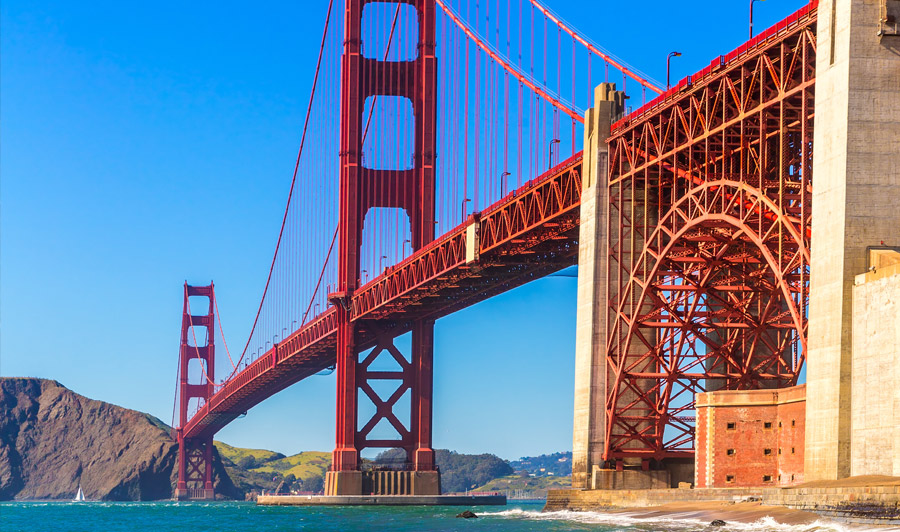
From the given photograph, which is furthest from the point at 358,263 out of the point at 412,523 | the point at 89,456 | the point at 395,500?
the point at 89,456

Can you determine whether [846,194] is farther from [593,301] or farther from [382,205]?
[382,205]

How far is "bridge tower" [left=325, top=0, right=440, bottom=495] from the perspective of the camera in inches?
3573

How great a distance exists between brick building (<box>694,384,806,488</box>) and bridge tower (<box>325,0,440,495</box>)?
42260 millimetres

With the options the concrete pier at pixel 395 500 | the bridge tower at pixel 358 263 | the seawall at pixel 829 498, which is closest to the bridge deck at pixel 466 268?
the bridge tower at pixel 358 263

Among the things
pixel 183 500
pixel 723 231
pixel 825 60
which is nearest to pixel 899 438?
pixel 825 60

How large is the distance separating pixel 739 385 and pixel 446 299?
33.2 meters

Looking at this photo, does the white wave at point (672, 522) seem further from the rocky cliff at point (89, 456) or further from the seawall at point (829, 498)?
the rocky cliff at point (89, 456)

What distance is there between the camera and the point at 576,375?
194ft

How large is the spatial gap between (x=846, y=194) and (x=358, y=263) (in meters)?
57.0

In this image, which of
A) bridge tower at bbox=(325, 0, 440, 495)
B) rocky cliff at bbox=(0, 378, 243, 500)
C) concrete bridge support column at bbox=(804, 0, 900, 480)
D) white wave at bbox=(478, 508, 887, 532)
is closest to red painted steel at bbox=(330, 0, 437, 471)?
bridge tower at bbox=(325, 0, 440, 495)

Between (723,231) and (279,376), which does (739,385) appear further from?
(279,376)

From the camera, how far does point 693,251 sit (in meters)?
56.5

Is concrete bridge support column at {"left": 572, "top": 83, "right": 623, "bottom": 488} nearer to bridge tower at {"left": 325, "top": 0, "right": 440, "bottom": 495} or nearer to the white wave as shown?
the white wave

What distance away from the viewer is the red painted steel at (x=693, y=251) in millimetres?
48531
